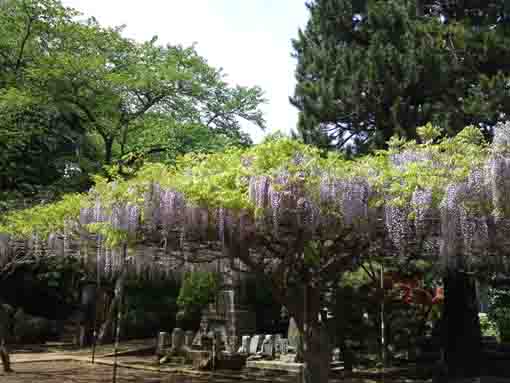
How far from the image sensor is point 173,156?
52.9 feet

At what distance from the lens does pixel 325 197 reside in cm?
605

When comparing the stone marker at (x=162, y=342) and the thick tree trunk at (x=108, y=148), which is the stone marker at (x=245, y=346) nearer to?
the stone marker at (x=162, y=342)

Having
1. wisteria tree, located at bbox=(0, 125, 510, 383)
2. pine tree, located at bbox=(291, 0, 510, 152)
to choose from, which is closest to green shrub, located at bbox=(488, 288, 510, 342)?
pine tree, located at bbox=(291, 0, 510, 152)

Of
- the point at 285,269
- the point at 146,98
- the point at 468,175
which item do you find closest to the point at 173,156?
the point at 146,98

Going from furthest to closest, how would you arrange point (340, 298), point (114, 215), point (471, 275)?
point (471, 275)
point (340, 298)
point (114, 215)

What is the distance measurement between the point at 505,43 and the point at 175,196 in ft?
23.0

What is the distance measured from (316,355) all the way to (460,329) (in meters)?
5.73

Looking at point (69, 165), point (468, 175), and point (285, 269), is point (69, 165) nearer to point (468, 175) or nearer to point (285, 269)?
point (285, 269)

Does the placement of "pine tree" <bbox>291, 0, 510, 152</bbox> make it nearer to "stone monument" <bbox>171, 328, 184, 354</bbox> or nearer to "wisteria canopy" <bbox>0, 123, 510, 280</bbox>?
"wisteria canopy" <bbox>0, 123, 510, 280</bbox>

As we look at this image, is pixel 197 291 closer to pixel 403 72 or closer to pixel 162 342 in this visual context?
pixel 162 342

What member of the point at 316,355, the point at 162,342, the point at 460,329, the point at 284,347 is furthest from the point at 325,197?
the point at 162,342

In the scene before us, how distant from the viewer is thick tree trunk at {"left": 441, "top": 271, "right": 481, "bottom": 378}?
11.1 metres

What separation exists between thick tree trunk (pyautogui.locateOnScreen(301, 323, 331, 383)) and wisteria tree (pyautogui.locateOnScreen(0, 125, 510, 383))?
12mm

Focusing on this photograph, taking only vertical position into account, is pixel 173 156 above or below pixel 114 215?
above
